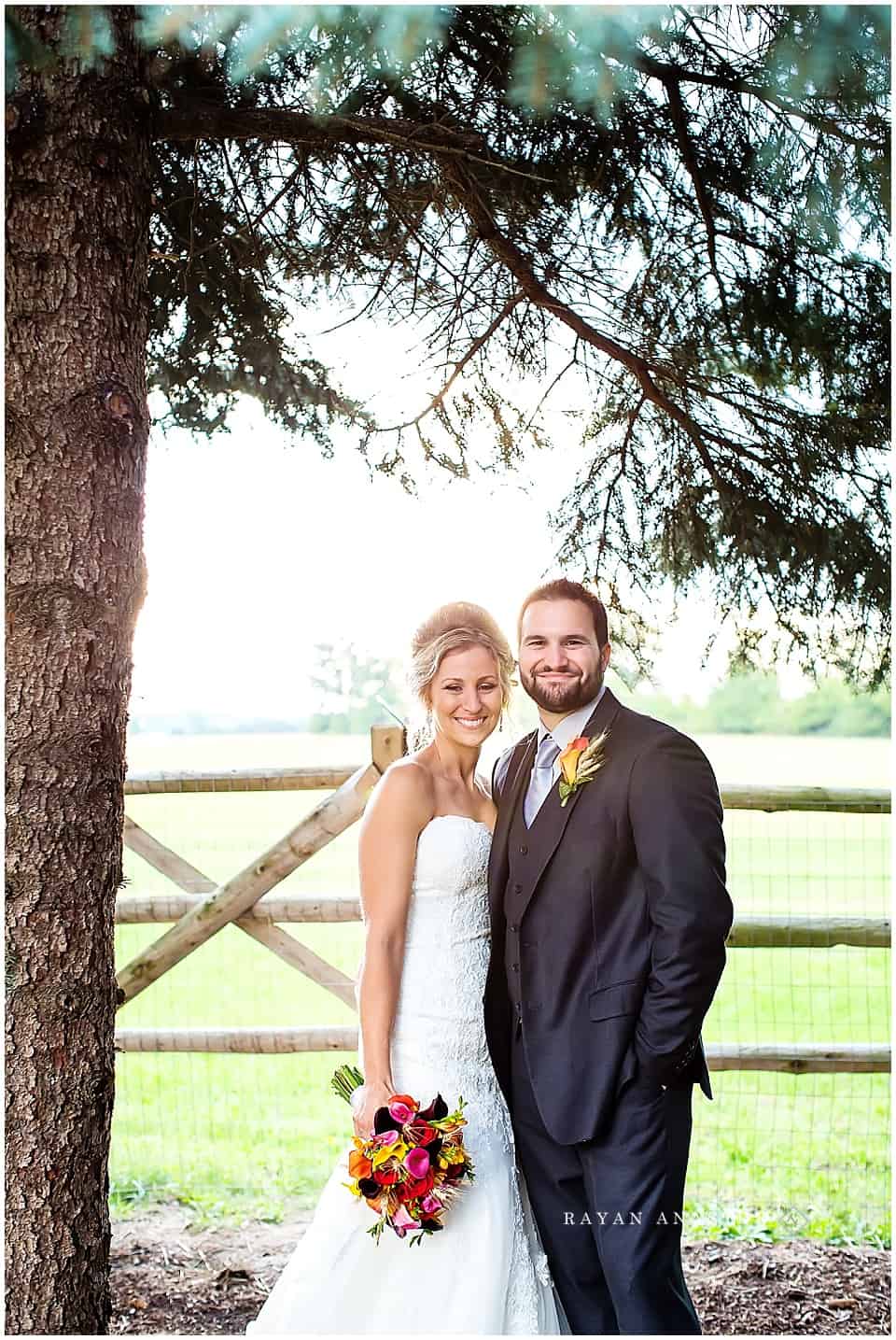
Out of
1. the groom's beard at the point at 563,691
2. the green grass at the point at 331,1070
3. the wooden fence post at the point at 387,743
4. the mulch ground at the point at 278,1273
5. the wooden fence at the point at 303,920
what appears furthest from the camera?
the green grass at the point at 331,1070

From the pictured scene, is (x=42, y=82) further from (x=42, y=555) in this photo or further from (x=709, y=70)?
(x=709, y=70)

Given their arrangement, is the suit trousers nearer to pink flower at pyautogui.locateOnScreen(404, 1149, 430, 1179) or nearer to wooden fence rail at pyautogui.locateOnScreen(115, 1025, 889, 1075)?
pink flower at pyautogui.locateOnScreen(404, 1149, 430, 1179)

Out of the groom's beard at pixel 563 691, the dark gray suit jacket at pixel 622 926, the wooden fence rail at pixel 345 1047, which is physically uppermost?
the groom's beard at pixel 563 691

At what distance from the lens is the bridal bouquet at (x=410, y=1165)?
93.4 inches

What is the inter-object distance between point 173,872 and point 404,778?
1679 mm

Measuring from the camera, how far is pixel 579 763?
8.47 ft

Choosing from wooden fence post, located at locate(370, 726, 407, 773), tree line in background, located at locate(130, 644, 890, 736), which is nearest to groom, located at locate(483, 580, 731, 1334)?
wooden fence post, located at locate(370, 726, 407, 773)

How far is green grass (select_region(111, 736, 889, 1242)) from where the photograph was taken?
4492 millimetres

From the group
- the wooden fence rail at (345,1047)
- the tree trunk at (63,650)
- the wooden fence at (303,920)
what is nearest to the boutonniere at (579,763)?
the tree trunk at (63,650)

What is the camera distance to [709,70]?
315 cm

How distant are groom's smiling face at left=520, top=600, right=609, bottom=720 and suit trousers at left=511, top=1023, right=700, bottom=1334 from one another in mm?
801

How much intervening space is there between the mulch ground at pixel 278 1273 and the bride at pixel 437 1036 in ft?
3.70

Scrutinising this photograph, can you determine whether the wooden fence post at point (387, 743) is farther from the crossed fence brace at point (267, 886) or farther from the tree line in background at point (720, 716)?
the tree line in background at point (720, 716)

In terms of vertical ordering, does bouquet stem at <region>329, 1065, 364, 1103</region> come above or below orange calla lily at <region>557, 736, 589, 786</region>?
below
